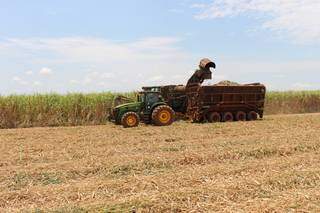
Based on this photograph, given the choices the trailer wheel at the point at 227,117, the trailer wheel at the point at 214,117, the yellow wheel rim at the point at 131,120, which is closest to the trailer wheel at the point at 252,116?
the trailer wheel at the point at 227,117

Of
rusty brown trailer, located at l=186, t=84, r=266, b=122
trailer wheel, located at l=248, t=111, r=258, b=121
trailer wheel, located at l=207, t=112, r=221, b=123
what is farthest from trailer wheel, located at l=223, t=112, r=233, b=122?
trailer wheel, located at l=248, t=111, r=258, b=121

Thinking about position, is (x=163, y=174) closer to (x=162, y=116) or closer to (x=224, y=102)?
(x=162, y=116)

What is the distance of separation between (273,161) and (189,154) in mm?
1878

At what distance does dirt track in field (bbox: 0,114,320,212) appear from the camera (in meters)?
6.18

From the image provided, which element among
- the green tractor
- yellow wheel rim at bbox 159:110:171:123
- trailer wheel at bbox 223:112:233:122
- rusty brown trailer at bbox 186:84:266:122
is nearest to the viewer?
the green tractor

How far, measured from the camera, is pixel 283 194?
6547 mm

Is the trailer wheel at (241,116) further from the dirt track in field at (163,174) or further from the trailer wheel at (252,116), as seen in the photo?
the dirt track in field at (163,174)

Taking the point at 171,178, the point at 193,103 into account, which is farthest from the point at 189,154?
the point at 193,103

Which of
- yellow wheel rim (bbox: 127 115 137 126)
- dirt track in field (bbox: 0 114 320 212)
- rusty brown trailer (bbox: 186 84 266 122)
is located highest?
rusty brown trailer (bbox: 186 84 266 122)

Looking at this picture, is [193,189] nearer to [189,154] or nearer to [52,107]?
[189,154]

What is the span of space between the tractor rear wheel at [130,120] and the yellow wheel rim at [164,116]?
1.01 m

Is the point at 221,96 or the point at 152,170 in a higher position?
the point at 221,96

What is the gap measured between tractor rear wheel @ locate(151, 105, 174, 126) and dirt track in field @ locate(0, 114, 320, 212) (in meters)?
4.62

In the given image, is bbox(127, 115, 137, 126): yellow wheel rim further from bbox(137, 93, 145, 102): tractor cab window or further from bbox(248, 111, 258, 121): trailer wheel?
bbox(248, 111, 258, 121): trailer wheel
